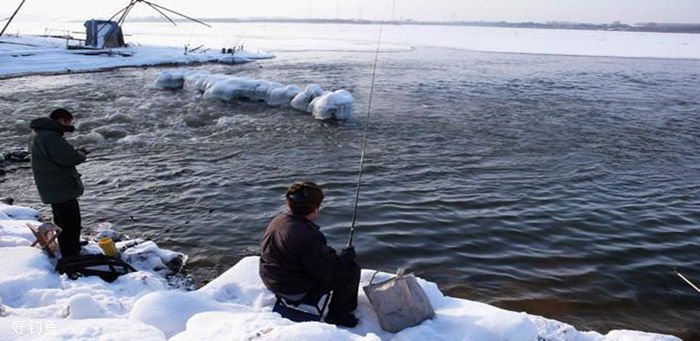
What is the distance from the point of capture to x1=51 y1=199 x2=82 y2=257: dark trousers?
247 inches

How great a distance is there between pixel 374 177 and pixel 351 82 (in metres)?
17.2

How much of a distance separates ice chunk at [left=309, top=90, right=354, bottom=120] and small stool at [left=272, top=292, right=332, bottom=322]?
43.7ft

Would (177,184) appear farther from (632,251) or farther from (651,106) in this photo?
(651,106)

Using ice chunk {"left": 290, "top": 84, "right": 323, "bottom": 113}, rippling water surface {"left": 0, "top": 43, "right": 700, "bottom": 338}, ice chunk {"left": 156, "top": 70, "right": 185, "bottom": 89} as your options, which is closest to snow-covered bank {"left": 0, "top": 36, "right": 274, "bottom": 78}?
rippling water surface {"left": 0, "top": 43, "right": 700, "bottom": 338}

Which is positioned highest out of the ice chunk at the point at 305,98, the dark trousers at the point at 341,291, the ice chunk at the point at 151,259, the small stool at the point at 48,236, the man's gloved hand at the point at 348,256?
the ice chunk at the point at 305,98

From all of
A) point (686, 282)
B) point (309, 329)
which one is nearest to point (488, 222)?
point (686, 282)

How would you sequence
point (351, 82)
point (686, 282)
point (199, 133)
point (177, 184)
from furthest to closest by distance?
point (351, 82), point (199, 133), point (177, 184), point (686, 282)

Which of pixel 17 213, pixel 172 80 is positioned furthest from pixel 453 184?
pixel 172 80

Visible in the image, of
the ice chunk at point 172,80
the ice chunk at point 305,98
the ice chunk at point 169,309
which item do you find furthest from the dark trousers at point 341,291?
the ice chunk at point 172,80

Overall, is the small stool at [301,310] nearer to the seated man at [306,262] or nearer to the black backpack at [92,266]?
the seated man at [306,262]

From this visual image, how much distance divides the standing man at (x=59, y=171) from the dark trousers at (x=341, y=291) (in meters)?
3.23

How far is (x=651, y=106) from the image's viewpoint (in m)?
21.0

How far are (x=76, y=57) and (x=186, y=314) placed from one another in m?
36.3

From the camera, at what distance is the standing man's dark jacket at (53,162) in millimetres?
5863
